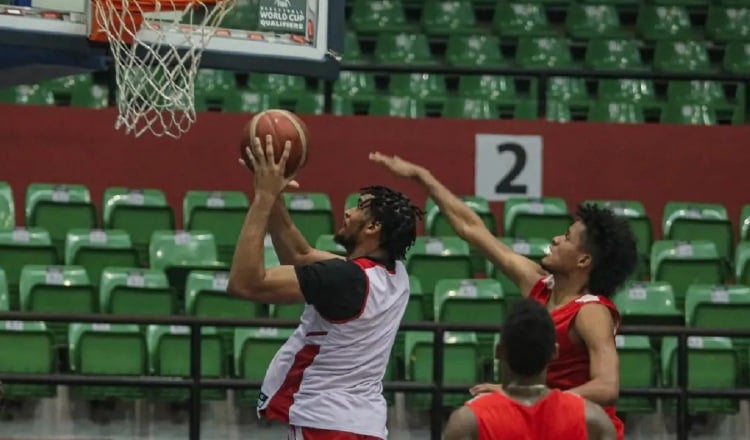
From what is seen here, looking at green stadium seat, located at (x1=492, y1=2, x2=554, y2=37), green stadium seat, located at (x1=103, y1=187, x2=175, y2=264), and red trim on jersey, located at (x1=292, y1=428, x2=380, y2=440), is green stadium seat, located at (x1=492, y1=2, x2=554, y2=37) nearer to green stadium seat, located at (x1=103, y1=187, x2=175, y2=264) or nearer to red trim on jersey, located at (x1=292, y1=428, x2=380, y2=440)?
green stadium seat, located at (x1=103, y1=187, x2=175, y2=264)

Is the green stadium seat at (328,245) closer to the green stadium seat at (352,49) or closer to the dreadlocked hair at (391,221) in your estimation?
the green stadium seat at (352,49)

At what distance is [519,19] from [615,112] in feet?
5.36

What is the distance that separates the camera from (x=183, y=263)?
10297mm

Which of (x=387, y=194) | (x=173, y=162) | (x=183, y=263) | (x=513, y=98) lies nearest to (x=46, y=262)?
(x=183, y=263)

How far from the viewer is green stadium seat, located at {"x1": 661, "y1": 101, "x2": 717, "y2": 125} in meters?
13.1

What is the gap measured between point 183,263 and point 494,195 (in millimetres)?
2971

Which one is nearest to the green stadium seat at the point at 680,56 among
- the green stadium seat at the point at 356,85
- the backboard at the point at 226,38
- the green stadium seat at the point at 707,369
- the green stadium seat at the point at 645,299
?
the green stadium seat at the point at 356,85

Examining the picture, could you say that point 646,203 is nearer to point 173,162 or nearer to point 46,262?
point 173,162

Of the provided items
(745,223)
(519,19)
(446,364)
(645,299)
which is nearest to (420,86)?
(519,19)

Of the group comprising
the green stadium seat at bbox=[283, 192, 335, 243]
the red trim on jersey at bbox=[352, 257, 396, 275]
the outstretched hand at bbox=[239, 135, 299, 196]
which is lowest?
the green stadium seat at bbox=[283, 192, 335, 243]

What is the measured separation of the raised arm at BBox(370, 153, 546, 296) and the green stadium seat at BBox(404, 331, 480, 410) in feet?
11.7

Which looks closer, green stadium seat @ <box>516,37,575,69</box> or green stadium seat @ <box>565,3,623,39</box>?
A: green stadium seat @ <box>516,37,575,69</box>

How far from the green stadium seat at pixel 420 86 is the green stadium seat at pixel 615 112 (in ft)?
3.68

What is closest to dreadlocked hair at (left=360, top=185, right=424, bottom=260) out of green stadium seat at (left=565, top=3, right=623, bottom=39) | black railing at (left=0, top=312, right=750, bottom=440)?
black railing at (left=0, top=312, right=750, bottom=440)
